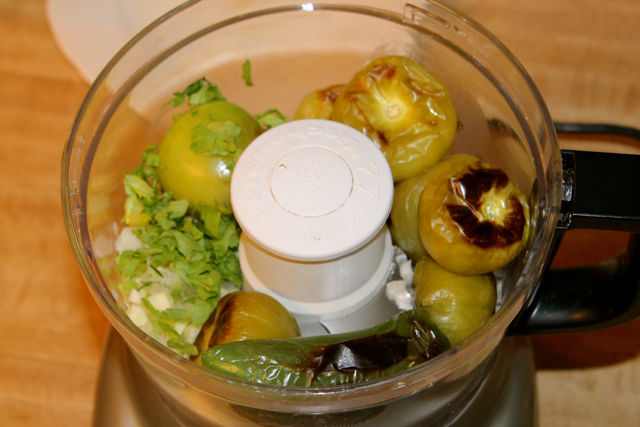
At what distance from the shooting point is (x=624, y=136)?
0.98 meters

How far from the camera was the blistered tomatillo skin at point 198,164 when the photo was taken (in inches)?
25.5

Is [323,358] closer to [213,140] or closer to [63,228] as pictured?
[213,140]

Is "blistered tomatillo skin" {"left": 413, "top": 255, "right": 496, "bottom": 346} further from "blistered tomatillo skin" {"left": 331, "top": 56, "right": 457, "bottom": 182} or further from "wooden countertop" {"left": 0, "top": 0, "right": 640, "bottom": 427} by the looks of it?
"wooden countertop" {"left": 0, "top": 0, "right": 640, "bottom": 427}

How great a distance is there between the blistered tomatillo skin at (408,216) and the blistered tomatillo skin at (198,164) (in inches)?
7.4

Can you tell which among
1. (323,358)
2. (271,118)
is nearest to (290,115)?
(271,118)

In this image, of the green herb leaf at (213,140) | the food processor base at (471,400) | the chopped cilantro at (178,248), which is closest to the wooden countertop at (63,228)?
the food processor base at (471,400)

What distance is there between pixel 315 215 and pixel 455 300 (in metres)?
0.16

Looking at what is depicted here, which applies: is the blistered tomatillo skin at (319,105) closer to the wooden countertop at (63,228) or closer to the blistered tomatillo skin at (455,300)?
the blistered tomatillo skin at (455,300)

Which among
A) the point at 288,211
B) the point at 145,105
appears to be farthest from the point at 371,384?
the point at 145,105

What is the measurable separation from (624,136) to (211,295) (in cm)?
75

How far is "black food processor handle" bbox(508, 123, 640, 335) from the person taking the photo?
49 centimetres

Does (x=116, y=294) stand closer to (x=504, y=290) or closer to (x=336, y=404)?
(x=336, y=404)

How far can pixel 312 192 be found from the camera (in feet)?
1.80

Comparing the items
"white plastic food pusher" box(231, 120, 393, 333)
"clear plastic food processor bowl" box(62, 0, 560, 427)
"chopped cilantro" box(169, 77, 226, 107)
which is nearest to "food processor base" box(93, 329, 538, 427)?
"clear plastic food processor bowl" box(62, 0, 560, 427)
